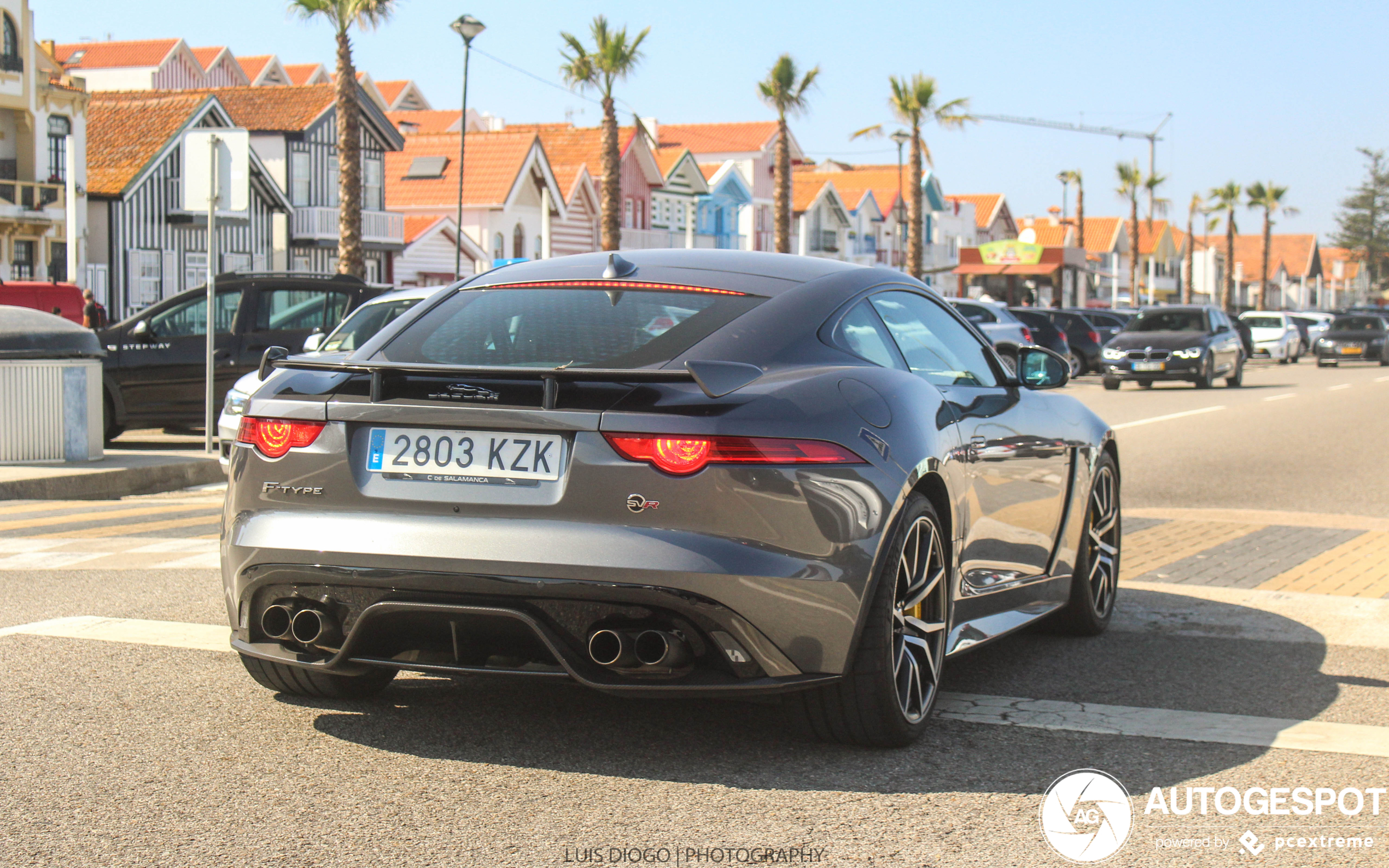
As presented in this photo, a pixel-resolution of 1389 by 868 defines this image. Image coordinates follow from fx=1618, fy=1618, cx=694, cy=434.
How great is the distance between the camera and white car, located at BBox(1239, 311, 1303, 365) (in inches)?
2037

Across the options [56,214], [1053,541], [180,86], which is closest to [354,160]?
[56,214]

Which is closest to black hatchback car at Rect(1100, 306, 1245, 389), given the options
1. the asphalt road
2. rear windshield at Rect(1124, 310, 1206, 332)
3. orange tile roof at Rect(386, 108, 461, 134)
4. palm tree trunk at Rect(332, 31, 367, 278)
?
rear windshield at Rect(1124, 310, 1206, 332)

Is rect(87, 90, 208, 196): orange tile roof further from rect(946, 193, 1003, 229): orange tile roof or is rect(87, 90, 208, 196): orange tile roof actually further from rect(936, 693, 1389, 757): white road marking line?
rect(946, 193, 1003, 229): orange tile roof

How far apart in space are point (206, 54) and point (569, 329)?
84.3 m

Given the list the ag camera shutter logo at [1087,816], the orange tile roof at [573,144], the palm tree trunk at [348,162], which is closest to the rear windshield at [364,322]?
the ag camera shutter logo at [1087,816]

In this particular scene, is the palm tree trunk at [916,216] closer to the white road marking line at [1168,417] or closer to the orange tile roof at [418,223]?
the orange tile roof at [418,223]

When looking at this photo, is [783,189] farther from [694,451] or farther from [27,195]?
[694,451]

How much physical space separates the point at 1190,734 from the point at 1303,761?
376 millimetres

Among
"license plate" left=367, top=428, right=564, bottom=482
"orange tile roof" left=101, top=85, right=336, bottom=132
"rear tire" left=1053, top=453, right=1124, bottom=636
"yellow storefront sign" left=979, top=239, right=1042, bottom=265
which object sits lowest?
"rear tire" left=1053, top=453, right=1124, bottom=636

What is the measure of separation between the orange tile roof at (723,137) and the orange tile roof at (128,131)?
31.4m

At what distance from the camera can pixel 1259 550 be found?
9.37 metres

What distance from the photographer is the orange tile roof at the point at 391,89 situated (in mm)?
83312

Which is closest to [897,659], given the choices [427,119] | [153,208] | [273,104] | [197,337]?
[197,337]

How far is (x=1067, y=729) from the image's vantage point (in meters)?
4.95
